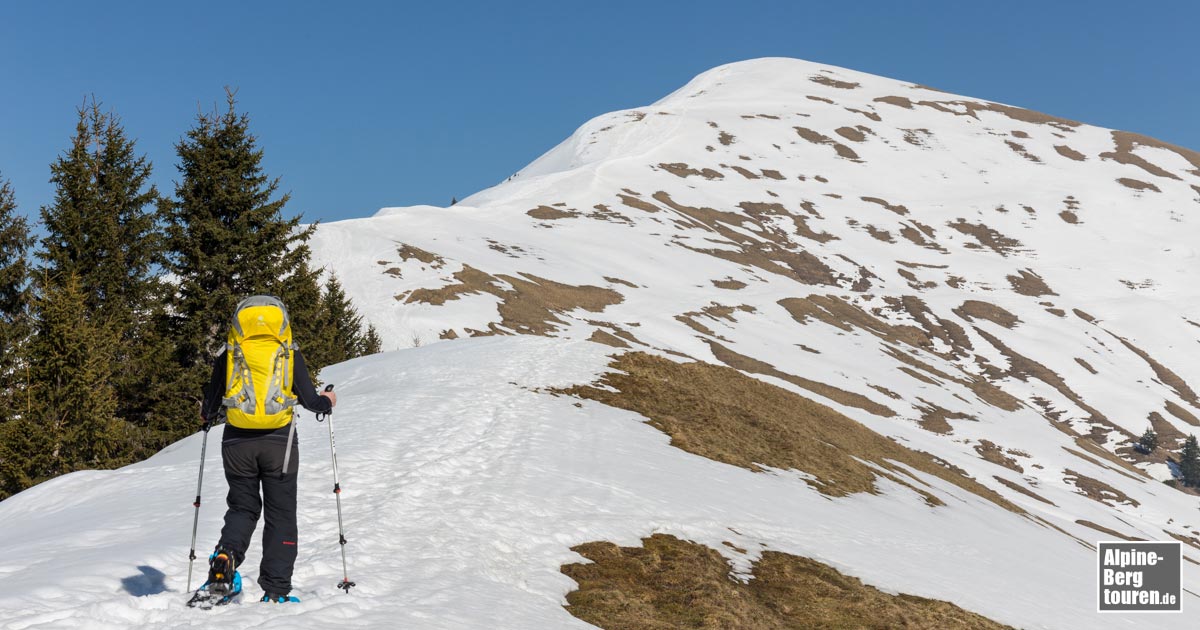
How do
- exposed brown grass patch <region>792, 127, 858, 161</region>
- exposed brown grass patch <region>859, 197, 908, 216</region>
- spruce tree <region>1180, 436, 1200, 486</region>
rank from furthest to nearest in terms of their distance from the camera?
1. exposed brown grass patch <region>792, 127, 858, 161</region>
2. exposed brown grass patch <region>859, 197, 908, 216</region>
3. spruce tree <region>1180, 436, 1200, 486</region>

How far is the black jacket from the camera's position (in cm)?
822

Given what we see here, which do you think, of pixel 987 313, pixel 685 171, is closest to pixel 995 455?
pixel 987 313

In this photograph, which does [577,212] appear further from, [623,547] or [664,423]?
[623,547]

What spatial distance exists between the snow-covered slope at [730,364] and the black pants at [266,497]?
520 millimetres

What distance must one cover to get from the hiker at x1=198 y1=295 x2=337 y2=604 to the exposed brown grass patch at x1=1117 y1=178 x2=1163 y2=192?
214 m

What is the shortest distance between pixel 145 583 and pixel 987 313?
122 m

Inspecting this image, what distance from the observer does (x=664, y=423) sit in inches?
1011

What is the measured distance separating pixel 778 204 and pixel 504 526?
142 m

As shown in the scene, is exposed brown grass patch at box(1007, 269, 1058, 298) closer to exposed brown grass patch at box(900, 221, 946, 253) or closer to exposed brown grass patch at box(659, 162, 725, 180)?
exposed brown grass patch at box(900, 221, 946, 253)

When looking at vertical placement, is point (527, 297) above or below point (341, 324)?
above

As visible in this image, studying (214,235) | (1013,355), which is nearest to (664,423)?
(214,235)

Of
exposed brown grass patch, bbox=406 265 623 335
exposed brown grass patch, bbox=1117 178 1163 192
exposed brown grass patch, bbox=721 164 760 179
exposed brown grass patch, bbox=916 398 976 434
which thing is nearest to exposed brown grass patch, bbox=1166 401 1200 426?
exposed brown grass patch, bbox=916 398 976 434

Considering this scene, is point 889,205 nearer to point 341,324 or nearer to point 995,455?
point 995,455

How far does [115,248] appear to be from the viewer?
33594 millimetres
